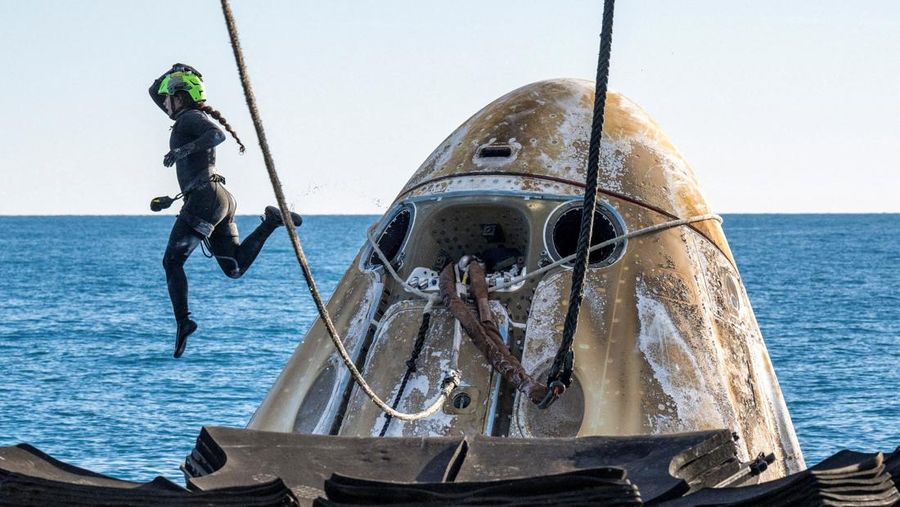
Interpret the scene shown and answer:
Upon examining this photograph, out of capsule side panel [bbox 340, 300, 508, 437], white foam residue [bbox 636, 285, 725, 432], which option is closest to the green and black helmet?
capsule side panel [bbox 340, 300, 508, 437]

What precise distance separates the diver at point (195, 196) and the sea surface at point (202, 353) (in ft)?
35.7

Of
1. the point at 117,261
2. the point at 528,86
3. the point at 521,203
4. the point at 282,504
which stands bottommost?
the point at 282,504

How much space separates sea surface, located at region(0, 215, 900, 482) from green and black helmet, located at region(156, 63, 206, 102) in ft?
37.8

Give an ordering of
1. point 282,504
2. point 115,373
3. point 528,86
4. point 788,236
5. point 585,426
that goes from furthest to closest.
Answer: point 788,236 < point 115,373 < point 528,86 < point 585,426 < point 282,504

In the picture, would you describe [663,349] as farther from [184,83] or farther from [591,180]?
[184,83]

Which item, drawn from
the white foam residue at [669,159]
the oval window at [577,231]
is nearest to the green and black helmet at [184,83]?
the oval window at [577,231]

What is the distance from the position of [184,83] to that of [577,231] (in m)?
2.49

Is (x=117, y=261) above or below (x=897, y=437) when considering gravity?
above

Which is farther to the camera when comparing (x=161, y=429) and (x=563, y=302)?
(x=161, y=429)

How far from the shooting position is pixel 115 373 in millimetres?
32812

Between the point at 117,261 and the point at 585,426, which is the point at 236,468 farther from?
the point at 117,261

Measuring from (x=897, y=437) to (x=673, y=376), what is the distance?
15.2 metres

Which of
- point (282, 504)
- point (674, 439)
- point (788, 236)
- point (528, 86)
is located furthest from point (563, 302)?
point (788, 236)

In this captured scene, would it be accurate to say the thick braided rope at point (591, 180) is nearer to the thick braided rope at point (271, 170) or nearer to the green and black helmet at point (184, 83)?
the thick braided rope at point (271, 170)
